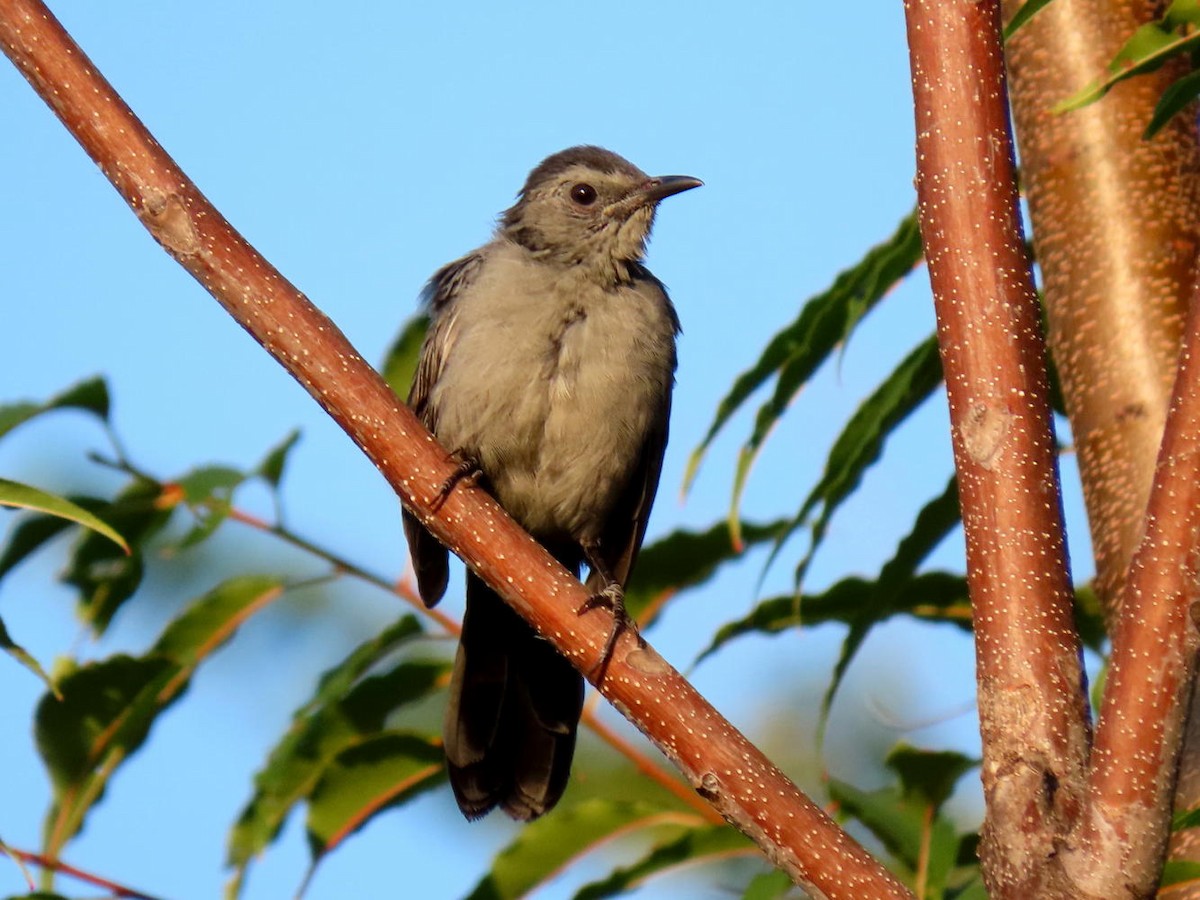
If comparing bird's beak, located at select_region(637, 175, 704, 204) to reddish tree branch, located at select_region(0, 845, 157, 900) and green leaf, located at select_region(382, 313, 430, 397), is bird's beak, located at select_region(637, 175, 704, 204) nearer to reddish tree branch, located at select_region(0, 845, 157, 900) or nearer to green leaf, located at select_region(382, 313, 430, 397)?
green leaf, located at select_region(382, 313, 430, 397)

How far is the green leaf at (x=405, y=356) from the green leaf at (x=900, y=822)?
82.0 inches

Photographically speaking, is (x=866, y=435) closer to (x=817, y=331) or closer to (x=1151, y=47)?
(x=817, y=331)

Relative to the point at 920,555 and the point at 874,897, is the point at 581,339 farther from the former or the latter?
the point at 874,897

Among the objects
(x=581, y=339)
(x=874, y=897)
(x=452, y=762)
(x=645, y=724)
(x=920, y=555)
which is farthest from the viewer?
(x=581, y=339)

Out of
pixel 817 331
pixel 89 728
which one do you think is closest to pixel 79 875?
pixel 89 728

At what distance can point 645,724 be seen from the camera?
2.77 meters

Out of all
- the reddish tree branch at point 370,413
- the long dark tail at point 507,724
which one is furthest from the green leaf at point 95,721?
the reddish tree branch at point 370,413

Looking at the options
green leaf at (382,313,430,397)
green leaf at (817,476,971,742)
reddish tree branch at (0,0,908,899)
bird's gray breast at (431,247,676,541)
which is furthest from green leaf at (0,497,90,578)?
green leaf at (817,476,971,742)

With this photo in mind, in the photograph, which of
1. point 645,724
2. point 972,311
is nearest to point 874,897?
point 645,724

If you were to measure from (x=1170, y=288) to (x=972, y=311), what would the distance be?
47.1 inches

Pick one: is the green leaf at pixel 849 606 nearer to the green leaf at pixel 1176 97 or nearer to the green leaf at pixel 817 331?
the green leaf at pixel 817 331

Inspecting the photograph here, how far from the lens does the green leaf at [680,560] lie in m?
4.40

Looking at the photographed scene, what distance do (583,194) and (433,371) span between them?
1.13m

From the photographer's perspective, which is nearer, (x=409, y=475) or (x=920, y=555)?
(x=409, y=475)
